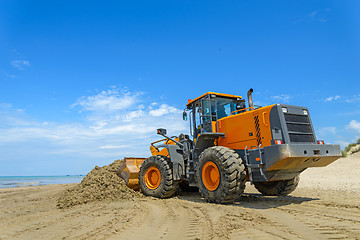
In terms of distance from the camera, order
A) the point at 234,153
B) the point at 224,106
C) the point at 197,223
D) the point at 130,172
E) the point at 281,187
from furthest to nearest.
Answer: the point at 130,172
the point at 224,106
the point at 281,187
the point at 234,153
the point at 197,223

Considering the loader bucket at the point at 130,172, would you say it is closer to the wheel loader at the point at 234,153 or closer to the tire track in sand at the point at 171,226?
the wheel loader at the point at 234,153

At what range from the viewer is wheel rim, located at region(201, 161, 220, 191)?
720 centimetres

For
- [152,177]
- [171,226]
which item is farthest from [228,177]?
[152,177]

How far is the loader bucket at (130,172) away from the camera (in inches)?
385

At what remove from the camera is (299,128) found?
277 inches

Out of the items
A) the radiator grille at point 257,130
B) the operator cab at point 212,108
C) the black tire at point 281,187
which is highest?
the operator cab at point 212,108

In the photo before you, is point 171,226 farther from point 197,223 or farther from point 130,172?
point 130,172

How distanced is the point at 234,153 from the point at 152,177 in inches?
Answer: 154

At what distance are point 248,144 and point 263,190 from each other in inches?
102

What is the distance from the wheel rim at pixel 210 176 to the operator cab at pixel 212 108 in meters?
1.53

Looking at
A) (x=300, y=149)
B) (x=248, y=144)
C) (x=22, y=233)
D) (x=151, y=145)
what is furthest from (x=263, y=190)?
(x=22, y=233)

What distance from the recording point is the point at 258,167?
654 centimetres

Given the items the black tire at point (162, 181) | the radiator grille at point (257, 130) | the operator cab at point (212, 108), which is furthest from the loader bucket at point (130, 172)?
the radiator grille at point (257, 130)

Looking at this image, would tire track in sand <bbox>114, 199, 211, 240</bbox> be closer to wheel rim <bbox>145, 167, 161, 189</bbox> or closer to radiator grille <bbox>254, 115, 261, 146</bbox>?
radiator grille <bbox>254, 115, 261, 146</bbox>
